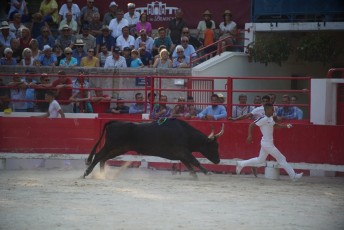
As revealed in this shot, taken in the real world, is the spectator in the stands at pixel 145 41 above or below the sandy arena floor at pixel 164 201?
above

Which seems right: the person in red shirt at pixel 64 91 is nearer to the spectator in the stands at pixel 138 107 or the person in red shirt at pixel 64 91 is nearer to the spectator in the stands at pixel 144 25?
the spectator in the stands at pixel 138 107

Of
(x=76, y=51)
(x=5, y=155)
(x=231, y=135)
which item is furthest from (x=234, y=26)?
(x=5, y=155)

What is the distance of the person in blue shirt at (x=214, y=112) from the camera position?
16.5 metres

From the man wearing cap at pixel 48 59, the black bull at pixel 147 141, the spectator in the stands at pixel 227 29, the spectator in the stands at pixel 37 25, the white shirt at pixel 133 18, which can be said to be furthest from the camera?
the spectator in the stands at pixel 37 25

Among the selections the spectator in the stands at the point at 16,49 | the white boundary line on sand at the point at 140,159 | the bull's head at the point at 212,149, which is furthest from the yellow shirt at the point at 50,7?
the bull's head at the point at 212,149

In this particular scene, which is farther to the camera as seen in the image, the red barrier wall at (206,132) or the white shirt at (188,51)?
the white shirt at (188,51)

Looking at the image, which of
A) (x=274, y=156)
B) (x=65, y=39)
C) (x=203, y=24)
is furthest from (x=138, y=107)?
(x=274, y=156)

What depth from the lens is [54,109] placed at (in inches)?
682

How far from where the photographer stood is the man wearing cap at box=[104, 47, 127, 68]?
63.6 ft

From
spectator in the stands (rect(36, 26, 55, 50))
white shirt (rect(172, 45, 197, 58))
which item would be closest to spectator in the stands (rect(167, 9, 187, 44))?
white shirt (rect(172, 45, 197, 58))

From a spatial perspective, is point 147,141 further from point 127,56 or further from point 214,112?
point 127,56

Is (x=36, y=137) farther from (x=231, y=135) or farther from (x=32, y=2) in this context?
(x=32, y=2)

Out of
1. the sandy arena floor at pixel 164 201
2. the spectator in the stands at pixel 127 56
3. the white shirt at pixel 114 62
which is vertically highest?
the spectator in the stands at pixel 127 56

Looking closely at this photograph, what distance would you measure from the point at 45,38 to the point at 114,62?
2.04 meters
